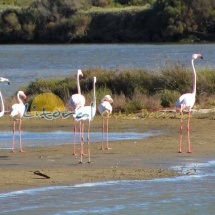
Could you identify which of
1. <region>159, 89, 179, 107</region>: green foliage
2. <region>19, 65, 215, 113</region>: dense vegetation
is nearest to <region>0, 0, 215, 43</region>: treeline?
<region>19, 65, 215, 113</region>: dense vegetation

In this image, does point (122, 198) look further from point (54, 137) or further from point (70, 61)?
point (70, 61)

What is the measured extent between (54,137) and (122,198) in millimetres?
7561

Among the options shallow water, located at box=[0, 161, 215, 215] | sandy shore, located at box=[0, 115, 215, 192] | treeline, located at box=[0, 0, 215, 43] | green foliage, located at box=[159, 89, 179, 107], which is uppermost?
treeline, located at box=[0, 0, 215, 43]

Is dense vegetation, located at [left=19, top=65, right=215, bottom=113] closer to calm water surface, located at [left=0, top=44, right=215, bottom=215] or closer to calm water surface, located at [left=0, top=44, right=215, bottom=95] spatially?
calm water surface, located at [left=0, top=44, right=215, bottom=95]

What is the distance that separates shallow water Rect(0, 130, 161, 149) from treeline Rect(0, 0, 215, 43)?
177 ft

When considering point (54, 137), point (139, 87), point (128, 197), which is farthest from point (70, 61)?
point (128, 197)

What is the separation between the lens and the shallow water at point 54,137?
792 inches

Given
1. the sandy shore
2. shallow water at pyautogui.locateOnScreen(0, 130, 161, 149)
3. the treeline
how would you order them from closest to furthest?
the sandy shore → shallow water at pyautogui.locateOnScreen(0, 130, 161, 149) → the treeline

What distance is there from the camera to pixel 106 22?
84.3 m

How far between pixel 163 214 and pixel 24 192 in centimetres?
235

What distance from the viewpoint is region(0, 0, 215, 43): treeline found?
253 feet

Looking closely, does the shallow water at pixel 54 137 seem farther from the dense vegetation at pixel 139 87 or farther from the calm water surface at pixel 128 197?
the dense vegetation at pixel 139 87

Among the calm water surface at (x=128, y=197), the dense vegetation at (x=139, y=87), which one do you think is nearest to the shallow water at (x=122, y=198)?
the calm water surface at (x=128, y=197)

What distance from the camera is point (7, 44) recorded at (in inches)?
3413
